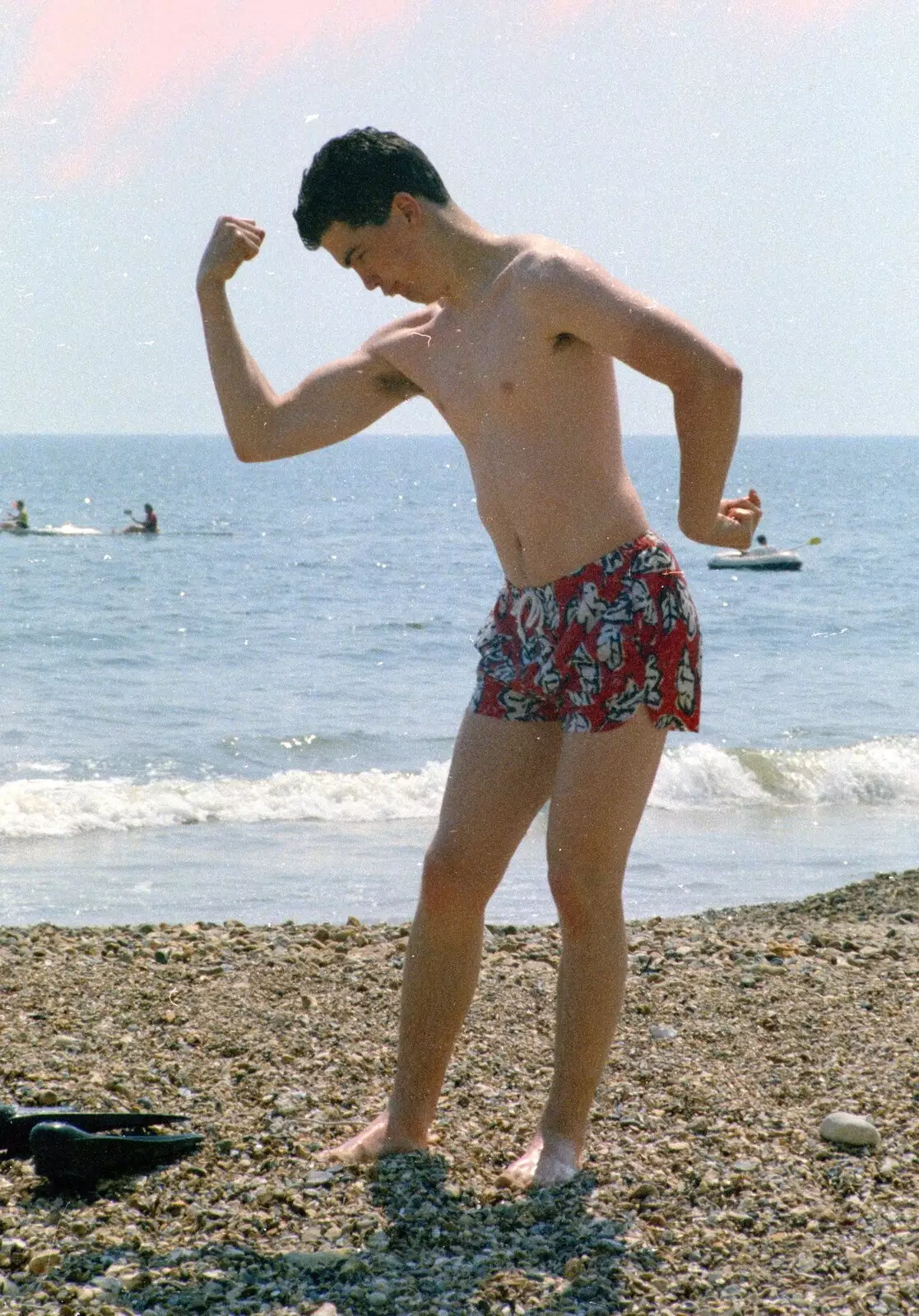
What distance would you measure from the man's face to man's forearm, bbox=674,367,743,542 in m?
0.58

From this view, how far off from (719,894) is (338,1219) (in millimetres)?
5261

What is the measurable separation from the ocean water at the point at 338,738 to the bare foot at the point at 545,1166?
3995 millimetres

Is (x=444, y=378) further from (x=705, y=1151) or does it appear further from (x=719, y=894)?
(x=719, y=894)

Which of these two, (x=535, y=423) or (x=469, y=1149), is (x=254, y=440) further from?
(x=469, y=1149)

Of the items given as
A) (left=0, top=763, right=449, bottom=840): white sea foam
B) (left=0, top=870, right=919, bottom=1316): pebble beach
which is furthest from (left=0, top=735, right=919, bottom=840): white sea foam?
(left=0, top=870, right=919, bottom=1316): pebble beach

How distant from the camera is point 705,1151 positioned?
3174 millimetres

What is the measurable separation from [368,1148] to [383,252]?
5.71ft

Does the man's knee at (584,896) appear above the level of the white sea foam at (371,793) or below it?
above

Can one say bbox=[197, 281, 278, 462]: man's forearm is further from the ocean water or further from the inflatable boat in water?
the inflatable boat in water

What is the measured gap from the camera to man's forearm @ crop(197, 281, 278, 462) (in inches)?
122

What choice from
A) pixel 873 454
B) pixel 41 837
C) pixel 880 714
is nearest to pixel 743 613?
pixel 880 714

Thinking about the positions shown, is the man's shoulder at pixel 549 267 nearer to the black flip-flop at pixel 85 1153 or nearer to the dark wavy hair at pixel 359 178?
the dark wavy hair at pixel 359 178

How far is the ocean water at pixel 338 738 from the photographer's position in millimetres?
8234

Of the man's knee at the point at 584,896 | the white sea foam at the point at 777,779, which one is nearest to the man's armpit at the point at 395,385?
the man's knee at the point at 584,896
